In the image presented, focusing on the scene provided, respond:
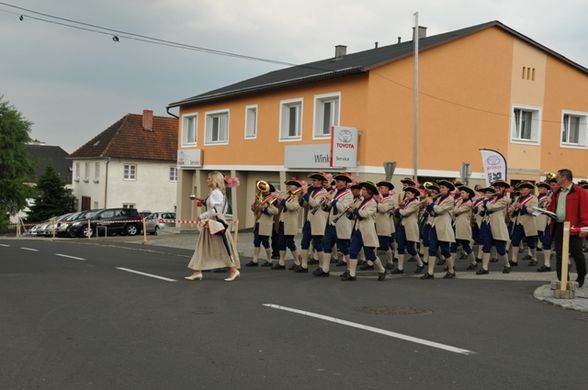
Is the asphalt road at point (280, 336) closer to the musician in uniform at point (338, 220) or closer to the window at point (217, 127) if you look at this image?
the musician in uniform at point (338, 220)

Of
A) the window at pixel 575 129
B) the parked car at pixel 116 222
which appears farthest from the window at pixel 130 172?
the window at pixel 575 129

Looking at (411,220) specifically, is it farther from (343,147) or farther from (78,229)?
(78,229)

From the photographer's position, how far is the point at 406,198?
572 inches

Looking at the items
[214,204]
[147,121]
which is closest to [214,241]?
[214,204]

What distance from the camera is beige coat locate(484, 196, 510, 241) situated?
14219mm

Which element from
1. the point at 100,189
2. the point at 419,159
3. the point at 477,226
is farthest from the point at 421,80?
the point at 100,189

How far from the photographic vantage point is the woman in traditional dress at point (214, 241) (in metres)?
12.3

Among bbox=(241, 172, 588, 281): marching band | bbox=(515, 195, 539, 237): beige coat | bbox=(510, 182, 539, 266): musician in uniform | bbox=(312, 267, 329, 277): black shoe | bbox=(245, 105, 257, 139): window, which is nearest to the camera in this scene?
bbox=(241, 172, 588, 281): marching band

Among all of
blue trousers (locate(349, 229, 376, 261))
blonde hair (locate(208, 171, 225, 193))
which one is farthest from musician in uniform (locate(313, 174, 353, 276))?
blonde hair (locate(208, 171, 225, 193))

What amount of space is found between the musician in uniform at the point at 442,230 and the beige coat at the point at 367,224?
4.07ft

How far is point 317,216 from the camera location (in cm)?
1387

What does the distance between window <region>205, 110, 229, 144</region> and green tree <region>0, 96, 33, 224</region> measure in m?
29.1

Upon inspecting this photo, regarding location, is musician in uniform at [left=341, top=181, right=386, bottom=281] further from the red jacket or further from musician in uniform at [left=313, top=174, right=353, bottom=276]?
the red jacket

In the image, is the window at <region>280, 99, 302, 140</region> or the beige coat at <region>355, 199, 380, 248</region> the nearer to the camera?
the beige coat at <region>355, 199, 380, 248</region>
